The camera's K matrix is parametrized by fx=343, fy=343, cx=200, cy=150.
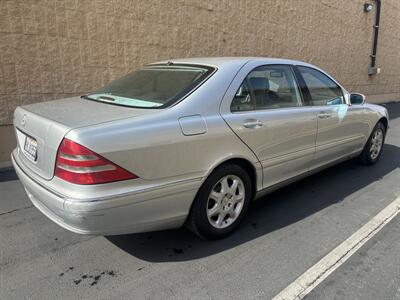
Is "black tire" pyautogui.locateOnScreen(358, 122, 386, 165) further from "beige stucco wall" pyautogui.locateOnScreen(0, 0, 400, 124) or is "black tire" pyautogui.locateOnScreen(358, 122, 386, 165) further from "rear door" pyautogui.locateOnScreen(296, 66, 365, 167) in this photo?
"beige stucco wall" pyautogui.locateOnScreen(0, 0, 400, 124)

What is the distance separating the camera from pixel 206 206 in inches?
110

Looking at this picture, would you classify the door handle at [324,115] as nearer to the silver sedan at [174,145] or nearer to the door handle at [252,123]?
the silver sedan at [174,145]

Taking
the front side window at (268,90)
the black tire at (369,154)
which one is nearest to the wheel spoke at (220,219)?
the front side window at (268,90)

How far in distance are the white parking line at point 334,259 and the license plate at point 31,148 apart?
2.04 meters

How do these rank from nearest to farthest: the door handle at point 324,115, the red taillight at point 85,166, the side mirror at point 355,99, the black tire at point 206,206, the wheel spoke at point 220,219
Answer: the red taillight at point 85,166 → the black tire at point 206,206 → the wheel spoke at point 220,219 → the door handle at point 324,115 → the side mirror at point 355,99

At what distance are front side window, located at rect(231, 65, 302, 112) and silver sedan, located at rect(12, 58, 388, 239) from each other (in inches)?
0.5

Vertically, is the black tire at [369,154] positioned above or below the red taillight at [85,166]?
below

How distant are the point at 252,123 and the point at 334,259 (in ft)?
4.27

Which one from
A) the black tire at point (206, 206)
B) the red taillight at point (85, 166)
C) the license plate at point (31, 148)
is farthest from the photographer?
the black tire at point (206, 206)

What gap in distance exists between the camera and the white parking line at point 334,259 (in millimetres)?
2385

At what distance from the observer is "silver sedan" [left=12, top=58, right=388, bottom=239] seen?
225 cm

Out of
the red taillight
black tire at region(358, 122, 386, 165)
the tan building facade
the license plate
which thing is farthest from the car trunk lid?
black tire at region(358, 122, 386, 165)

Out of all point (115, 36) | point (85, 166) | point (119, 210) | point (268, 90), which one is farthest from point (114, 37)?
point (119, 210)

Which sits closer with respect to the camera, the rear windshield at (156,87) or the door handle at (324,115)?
the rear windshield at (156,87)
